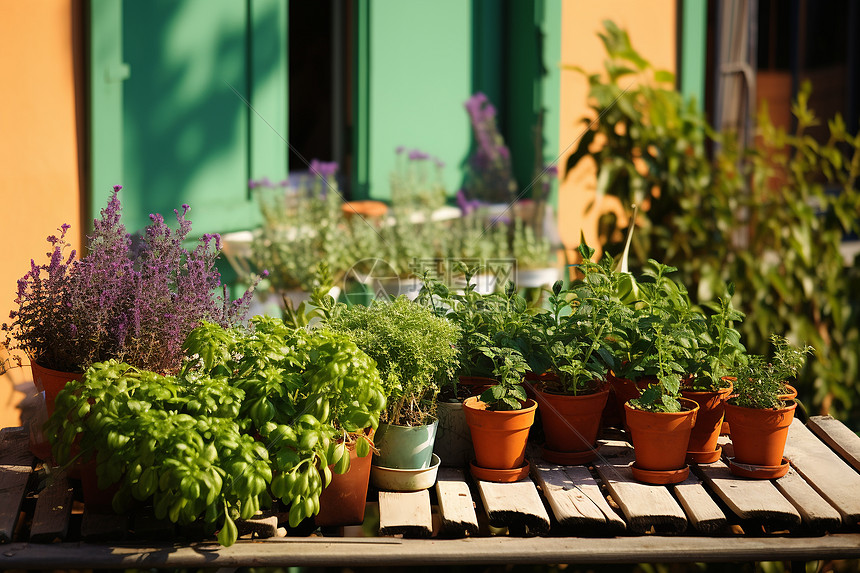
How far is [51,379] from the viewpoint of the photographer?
6.01 ft

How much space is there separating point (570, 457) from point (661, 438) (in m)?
0.22

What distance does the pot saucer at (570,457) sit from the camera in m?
1.96

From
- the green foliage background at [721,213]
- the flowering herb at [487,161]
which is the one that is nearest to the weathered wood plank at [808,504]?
the green foliage background at [721,213]

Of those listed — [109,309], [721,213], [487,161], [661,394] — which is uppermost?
[487,161]

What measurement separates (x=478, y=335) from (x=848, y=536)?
856mm

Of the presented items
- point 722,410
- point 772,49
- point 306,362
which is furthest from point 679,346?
point 772,49

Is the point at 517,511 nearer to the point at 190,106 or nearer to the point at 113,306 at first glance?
the point at 113,306

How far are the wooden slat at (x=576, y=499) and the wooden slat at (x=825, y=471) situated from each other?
47 centimetres

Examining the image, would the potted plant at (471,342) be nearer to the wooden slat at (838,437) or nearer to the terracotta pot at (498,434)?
the terracotta pot at (498,434)

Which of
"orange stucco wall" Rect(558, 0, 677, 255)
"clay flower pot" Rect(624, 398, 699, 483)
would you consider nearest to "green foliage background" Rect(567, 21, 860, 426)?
"orange stucco wall" Rect(558, 0, 677, 255)

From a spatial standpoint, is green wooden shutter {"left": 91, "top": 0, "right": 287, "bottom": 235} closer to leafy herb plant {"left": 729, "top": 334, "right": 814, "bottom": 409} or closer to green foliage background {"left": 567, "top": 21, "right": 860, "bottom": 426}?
green foliage background {"left": 567, "top": 21, "right": 860, "bottom": 426}

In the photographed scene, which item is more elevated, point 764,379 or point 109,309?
point 109,309

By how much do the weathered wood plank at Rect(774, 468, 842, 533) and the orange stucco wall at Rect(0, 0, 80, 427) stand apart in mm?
2116

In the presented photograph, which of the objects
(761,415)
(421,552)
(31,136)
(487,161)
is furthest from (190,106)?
(761,415)
